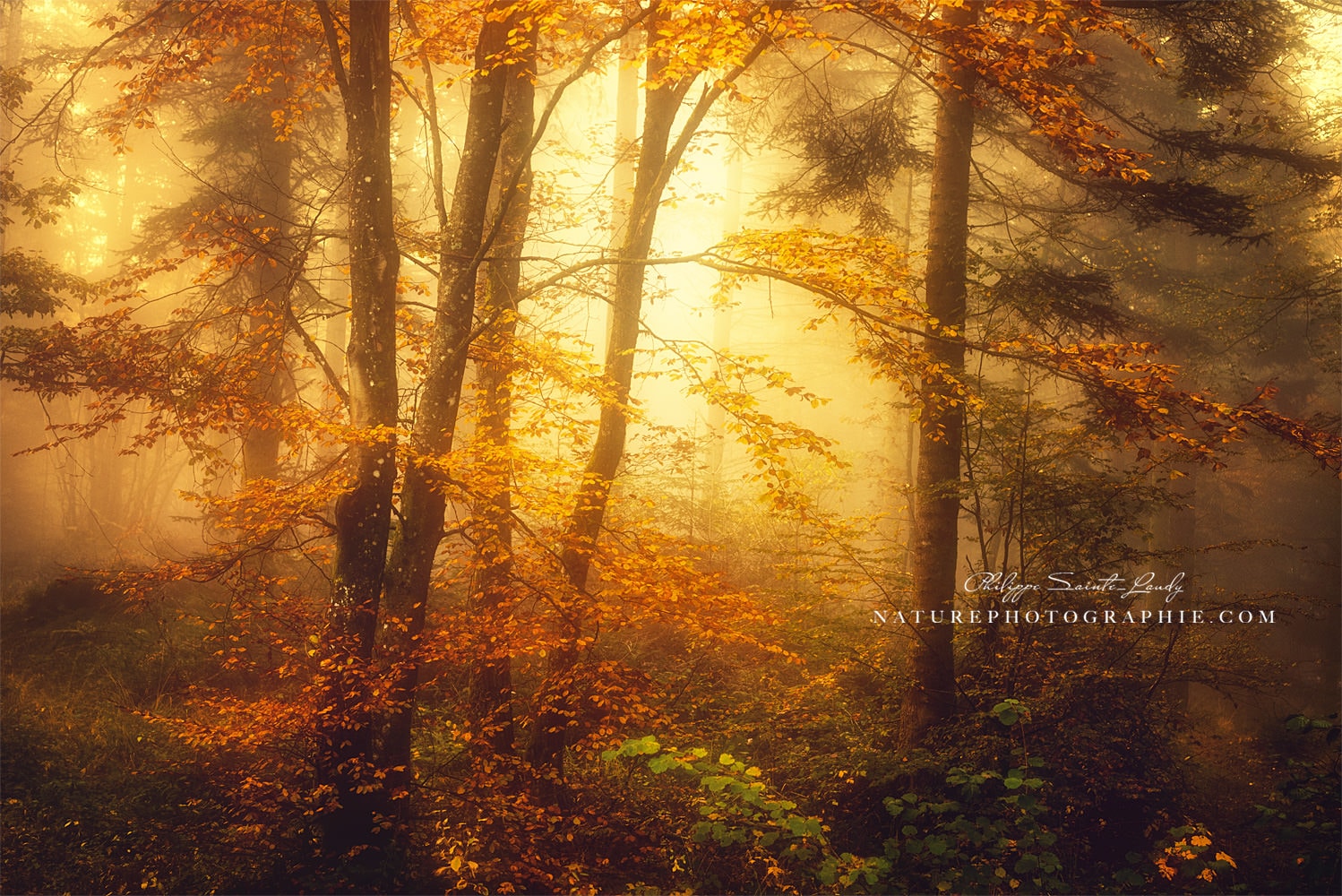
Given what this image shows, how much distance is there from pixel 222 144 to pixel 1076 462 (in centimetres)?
1762

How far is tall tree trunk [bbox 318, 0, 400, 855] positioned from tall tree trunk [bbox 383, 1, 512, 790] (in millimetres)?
209

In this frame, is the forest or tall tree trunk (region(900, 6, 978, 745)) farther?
tall tree trunk (region(900, 6, 978, 745))

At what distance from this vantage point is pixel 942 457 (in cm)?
854

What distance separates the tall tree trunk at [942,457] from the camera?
27.6 feet

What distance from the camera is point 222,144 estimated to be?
13.1 meters

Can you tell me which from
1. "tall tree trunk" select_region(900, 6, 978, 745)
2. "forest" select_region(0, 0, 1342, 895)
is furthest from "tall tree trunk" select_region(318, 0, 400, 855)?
"tall tree trunk" select_region(900, 6, 978, 745)

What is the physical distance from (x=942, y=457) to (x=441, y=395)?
526 cm

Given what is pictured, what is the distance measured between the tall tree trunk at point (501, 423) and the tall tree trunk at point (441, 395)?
257mm

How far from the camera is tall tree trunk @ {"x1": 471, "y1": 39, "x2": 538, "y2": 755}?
7.04 m
